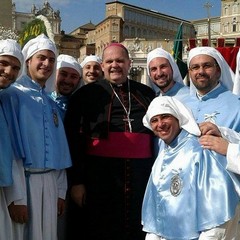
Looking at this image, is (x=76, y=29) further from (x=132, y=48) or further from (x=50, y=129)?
(x=50, y=129)

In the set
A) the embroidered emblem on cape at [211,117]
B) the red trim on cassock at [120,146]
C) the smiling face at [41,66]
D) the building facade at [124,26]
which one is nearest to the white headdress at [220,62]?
the embroidered emblem on cape at [211,117]


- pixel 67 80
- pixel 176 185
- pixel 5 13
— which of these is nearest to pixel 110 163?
pixel 176 185

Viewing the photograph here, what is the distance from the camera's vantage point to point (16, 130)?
3.60 metres

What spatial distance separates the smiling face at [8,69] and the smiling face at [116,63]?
0.90 m

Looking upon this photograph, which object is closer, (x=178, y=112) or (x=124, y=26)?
(x=178, y=112)

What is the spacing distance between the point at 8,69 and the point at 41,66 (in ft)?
1.52

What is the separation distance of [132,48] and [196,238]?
4688 centimetres

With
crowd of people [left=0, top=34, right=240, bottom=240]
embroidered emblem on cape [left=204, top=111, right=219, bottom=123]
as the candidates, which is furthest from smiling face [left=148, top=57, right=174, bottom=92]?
embroidered emblem on cape [left=204, top=111, right=219, bottom=123]

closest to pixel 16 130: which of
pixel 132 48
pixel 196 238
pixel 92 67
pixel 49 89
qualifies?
pixel 49 89

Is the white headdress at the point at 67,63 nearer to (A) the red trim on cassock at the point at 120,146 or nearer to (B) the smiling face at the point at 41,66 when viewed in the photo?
(B) the smiling face at the point at 41,66

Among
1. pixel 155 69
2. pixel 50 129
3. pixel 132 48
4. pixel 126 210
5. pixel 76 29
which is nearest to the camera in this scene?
pixel 50 129

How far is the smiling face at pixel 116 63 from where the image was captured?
410 cm

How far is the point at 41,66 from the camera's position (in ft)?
12.9

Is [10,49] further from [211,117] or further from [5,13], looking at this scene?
[5,13]
